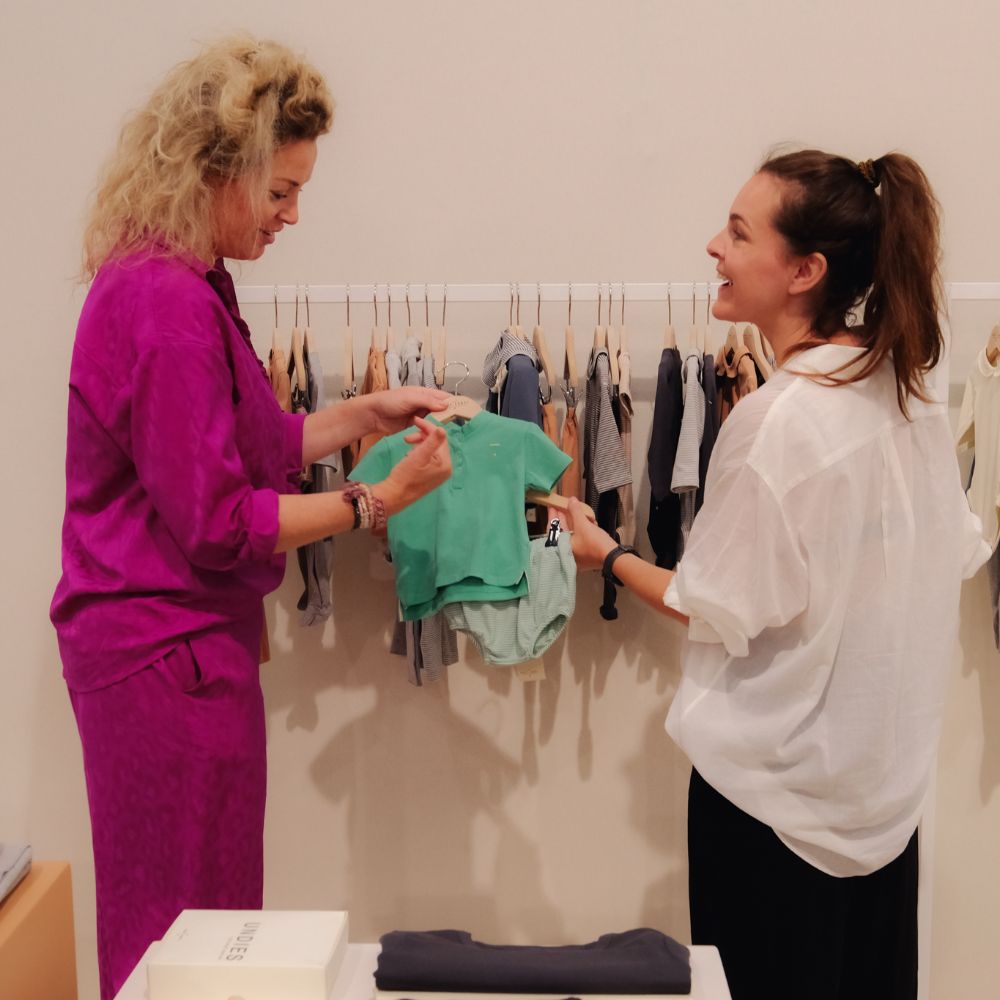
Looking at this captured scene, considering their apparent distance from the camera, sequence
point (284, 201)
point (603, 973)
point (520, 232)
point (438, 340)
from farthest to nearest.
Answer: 1. point (520, 232)
2. point (438, 340)
3. point (284, 201)
4. point (603, 973)

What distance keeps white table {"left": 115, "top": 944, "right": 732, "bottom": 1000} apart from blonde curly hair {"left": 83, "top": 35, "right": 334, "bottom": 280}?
3.33 ft

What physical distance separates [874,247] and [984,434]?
3.48 ft

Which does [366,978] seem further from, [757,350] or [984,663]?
[984,663]

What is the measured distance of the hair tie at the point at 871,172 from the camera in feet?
5.05

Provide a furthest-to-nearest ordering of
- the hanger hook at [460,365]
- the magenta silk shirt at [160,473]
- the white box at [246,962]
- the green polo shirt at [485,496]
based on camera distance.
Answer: the hanger hook at [460,365]
the green polo shirt at [485,496]
the magenta silk shirt at [160,473]
the white box at [246,962]

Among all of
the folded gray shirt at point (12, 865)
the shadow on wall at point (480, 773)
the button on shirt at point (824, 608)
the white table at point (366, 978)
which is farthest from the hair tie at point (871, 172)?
the folded gray shirt at point (12, 865)

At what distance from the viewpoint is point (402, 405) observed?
2.05 metres

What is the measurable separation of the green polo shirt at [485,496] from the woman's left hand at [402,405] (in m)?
0.11

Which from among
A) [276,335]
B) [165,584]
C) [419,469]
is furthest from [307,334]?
[165,584]

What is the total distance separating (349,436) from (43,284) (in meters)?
1.07

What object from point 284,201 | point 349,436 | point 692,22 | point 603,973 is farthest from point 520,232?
point 603,973

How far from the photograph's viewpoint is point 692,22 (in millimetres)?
2488

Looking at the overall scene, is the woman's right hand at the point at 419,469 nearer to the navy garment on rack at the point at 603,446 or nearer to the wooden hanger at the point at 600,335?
the navy garment on rack at the point at 603,446

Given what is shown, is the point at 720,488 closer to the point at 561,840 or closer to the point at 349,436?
the point at 349,436
